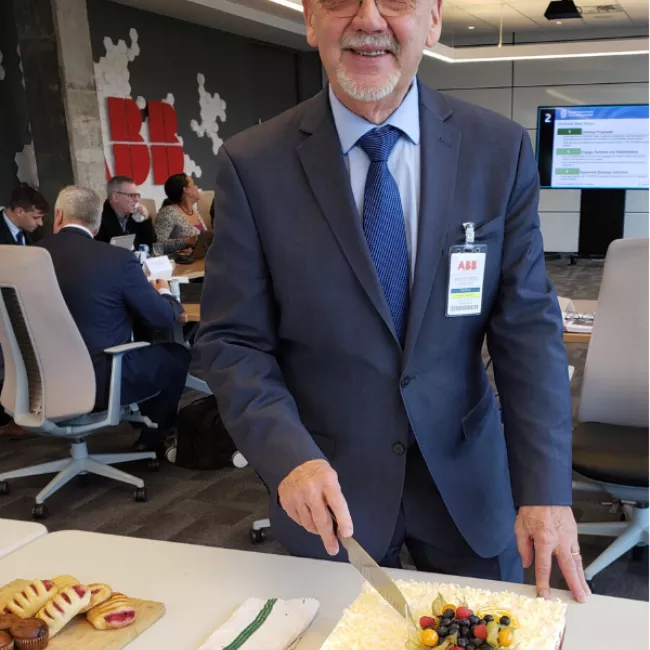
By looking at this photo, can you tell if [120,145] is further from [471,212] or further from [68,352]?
[471,212]

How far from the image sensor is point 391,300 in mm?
1261

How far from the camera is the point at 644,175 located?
32.5 ft

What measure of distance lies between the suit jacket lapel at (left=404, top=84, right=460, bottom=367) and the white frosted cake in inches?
14.9

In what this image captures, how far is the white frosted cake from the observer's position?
2.86 feet

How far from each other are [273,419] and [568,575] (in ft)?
1.58

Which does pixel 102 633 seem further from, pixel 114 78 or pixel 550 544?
pixel 114 78

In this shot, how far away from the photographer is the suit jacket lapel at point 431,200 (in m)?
1.23

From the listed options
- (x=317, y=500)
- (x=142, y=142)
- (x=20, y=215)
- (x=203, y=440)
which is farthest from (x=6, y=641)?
(x=142, y=142)

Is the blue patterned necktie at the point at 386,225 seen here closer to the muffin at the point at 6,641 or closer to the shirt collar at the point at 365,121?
the shirt collar at the point at 365,121

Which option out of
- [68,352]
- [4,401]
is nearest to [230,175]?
[68,352]

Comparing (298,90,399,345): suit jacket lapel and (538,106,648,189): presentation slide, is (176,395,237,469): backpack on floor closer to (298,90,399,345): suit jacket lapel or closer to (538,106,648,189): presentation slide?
(298,90,399,345): suit jacket lapel

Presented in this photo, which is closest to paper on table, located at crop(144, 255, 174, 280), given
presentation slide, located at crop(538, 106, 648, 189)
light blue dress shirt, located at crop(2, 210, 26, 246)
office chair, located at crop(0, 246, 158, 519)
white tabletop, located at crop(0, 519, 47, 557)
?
office chair, located at crop(0, 246, 158, 519)

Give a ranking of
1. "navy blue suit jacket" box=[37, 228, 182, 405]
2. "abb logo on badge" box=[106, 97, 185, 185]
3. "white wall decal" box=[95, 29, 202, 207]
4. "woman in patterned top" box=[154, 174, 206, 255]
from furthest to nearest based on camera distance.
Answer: "abb logo on badge" box=[106, 97, 185, 185]
"white wall decal" box=[95, 29, 202, 207]
"woman in patterned top" box=[154, 174, 206, 255]
"navy blue suit jacket" box=[37, 228, 182, 405]

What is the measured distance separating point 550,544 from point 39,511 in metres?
2.82
